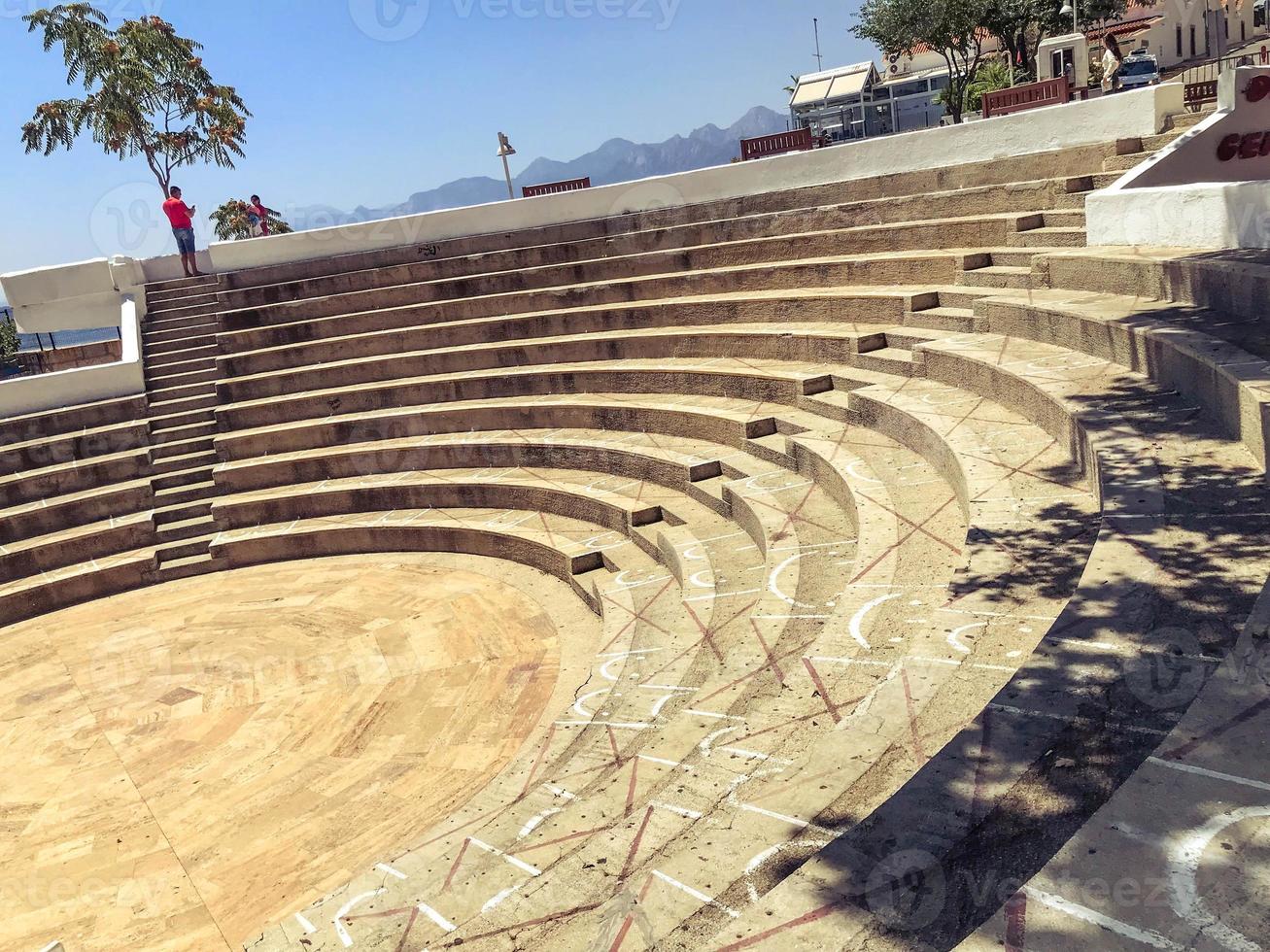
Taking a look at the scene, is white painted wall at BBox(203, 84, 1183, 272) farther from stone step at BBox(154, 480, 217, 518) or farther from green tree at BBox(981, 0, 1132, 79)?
green tree at BBox(981, 0, 1132, 79)

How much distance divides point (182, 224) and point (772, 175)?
34.9ft

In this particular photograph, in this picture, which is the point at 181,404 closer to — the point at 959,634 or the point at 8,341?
the point at 8,341

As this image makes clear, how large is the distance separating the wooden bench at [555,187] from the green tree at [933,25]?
17840 millimetres

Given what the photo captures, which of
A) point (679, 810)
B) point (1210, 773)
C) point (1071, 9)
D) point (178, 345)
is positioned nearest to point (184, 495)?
point (178, 345)

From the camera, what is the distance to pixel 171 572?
41.0 feet

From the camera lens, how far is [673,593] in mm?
8430

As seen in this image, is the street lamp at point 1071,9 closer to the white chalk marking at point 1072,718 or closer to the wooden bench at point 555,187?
the wooden bench at point 555,187

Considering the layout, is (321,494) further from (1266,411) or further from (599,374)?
(1266,411)

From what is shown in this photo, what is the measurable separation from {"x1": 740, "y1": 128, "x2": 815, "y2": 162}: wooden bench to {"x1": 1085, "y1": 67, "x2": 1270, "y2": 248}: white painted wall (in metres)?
7.13

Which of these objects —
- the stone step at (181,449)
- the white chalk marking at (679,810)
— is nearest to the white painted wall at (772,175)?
the stone step at (181,449)

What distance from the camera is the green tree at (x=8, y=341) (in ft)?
49.2

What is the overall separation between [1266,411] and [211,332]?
607 inches

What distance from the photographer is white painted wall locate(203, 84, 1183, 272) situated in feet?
36.5

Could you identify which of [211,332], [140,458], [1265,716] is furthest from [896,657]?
[211,332]
